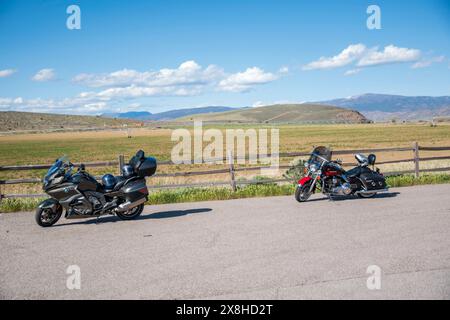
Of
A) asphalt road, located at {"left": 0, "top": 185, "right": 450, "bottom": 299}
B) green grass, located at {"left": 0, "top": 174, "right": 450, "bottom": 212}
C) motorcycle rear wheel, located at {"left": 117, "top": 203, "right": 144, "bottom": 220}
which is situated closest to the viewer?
asphalt road, located at {"left": 0, "top": 185, "right": 450, "bottom": 299}

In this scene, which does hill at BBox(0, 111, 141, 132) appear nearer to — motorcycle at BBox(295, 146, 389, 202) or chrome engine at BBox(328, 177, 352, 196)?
motorcycle at BBox(295, 146, 389, 202)

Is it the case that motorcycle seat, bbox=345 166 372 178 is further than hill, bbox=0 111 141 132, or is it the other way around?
hill, bbox=0 111 141 132

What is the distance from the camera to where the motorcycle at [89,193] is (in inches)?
405

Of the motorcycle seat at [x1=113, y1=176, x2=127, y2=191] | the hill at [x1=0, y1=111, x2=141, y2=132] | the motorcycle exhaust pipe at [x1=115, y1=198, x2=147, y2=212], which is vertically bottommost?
the motorcycle exhaust pipe at [x1=115, y1=198, x2=147, y2=212]

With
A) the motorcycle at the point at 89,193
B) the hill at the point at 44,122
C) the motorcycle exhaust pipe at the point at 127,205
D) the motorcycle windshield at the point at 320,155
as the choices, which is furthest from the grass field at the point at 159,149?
the hill at the point at 44,122

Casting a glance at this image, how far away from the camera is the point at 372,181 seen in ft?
43.3

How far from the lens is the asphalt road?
5.92 metres

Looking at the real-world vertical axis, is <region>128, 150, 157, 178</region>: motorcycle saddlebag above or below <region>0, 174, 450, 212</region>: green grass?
above

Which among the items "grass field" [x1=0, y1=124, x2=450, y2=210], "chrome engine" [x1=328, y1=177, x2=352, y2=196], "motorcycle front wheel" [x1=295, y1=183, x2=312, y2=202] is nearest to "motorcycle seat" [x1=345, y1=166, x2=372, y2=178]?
"chrome engine" [x1=328, y1=177, x2=352, y2=196]

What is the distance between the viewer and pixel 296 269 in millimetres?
6613

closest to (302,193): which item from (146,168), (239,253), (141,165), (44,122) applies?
(146,168)

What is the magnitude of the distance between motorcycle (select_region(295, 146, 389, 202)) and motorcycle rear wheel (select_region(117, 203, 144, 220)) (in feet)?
13.2

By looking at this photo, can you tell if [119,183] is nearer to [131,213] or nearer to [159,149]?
[131,213]
